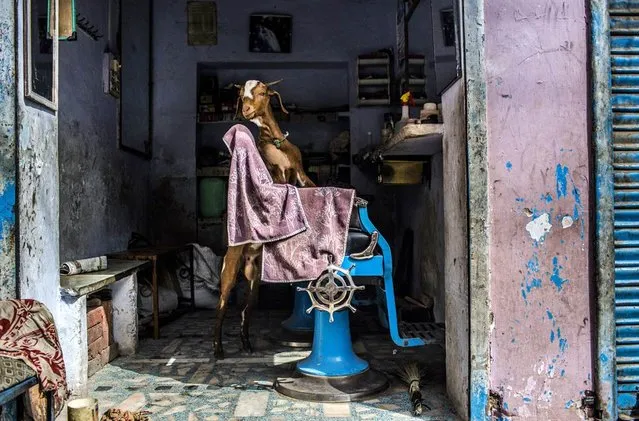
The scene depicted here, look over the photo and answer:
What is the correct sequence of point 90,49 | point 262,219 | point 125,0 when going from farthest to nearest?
point 125,0 < point 90,49 < point 262,219

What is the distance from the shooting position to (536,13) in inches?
128

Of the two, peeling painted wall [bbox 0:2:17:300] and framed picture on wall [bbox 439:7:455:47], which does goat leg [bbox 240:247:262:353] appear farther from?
framed picture on wall [bbox 439:7:455:47]

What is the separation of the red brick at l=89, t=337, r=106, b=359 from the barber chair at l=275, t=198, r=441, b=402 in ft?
4.93

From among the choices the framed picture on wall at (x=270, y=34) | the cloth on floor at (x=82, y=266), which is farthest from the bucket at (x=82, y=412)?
Answer: the framed picture on wall at (x=270, y=34)

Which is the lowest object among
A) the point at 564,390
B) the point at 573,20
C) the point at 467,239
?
the point at 564,390

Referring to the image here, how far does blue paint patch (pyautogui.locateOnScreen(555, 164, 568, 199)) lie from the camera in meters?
3.24

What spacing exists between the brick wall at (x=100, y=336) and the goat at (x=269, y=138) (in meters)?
1.83

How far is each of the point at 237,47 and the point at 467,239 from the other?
5.72m

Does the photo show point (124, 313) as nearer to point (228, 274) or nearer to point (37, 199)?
point (228, 274)

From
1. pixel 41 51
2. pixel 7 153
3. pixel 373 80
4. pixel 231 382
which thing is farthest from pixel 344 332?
pixel 373 80

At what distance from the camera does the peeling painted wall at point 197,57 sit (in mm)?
7852

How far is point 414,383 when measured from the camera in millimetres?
3764

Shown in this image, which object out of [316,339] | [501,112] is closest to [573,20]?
[501,112]

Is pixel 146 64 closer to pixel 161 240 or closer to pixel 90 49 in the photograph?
pixel 90 49
